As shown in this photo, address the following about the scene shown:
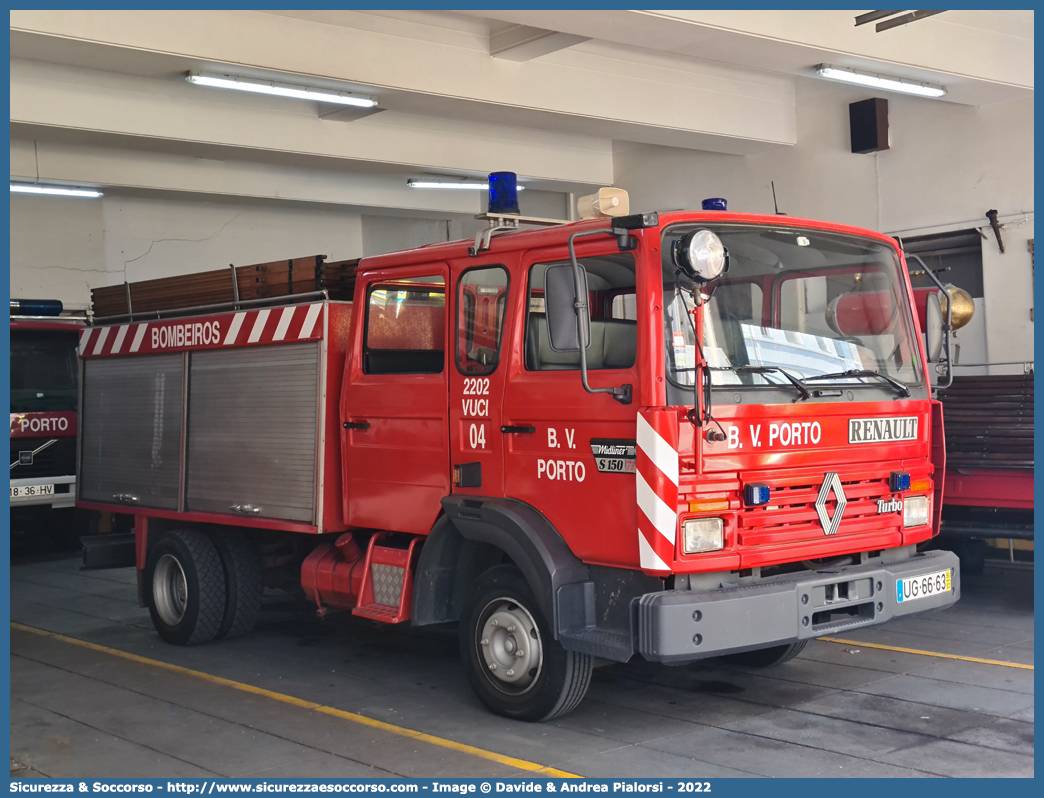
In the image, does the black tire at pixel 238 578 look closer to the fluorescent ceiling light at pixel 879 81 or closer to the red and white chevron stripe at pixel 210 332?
the red and white chevron stripe at pixel 210 332

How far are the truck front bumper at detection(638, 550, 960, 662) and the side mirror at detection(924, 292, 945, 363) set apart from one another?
3.69 ft

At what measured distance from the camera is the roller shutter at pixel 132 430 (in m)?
8.01

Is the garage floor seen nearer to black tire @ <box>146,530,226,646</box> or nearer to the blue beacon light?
black tire @ <box>146,530,226,646</box>

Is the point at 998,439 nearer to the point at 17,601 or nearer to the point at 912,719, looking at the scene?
the point at 912,719

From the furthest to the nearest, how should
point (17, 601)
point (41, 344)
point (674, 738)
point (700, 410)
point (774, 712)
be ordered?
point (41, 344)
point (17, 601)
point (774, 712)
point (674, 738)
point (700, 410)

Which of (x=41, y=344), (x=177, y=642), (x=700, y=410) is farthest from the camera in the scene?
(x=41, y=344)

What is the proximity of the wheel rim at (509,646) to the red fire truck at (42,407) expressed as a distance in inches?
311

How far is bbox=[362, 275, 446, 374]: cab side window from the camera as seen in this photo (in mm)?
6094

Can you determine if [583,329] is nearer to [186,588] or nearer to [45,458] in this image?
[186,588]

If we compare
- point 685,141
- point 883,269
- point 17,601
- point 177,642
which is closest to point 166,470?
point 177,642

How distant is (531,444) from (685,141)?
27.8 feet

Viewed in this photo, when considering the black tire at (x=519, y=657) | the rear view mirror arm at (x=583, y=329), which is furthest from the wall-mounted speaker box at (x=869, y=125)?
the black tire at (x=519, y=657)

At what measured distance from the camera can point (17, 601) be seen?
9.88 meters

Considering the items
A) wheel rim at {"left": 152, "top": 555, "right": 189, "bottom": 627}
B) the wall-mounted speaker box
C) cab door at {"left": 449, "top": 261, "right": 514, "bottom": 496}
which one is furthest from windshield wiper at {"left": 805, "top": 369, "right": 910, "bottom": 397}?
the wall-mounted speaker box
